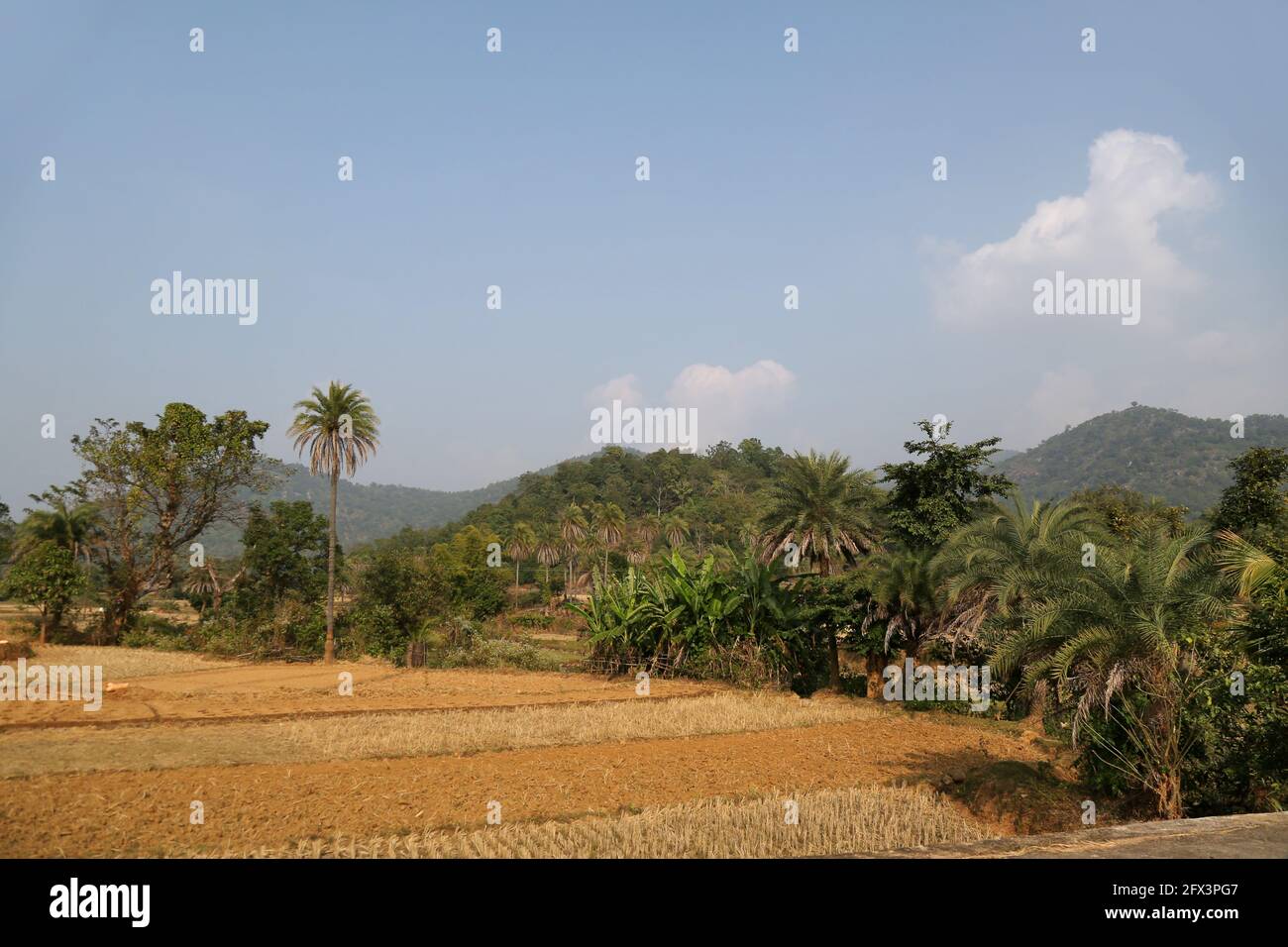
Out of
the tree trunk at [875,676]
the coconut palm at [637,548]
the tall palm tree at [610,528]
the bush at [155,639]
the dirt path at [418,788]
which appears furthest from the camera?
the coconut palm at [637,548]

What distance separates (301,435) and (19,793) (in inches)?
893

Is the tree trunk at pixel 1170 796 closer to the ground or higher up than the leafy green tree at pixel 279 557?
closer to the ground

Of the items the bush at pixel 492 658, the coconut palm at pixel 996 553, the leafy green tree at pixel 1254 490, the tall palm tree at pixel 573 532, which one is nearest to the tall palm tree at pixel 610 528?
the tall palm tree at pixel 573 532

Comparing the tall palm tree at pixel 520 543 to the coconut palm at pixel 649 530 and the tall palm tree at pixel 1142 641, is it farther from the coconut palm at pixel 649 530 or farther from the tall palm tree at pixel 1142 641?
the tall palm tree at pixel 1142 641

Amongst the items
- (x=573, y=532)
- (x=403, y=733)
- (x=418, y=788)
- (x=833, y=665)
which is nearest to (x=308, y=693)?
(x=403, y=733)

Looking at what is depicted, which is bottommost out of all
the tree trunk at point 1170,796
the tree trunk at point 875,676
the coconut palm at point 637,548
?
the tree trunk at point 875,676

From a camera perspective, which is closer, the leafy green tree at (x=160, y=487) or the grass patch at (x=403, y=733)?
the grass patch at (x=403, y=733)

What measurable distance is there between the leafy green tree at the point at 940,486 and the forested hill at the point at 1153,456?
349 ft

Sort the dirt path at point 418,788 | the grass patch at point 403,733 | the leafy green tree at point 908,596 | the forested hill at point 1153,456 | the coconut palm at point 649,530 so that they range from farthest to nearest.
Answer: the forested hill at point 1153,456
the coconut palm at point 649,530
the leafy green tree at point 908,596
the grass patch at point 403,733
the dirt path at point 418,788

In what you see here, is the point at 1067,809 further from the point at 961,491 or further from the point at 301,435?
the point at 301,435

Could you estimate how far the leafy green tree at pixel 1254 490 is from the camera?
970 inches

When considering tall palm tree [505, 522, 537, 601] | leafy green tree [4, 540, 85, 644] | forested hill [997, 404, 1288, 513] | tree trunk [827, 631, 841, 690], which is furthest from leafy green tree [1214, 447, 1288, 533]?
forested hill [997, 404, 1288, 513]
